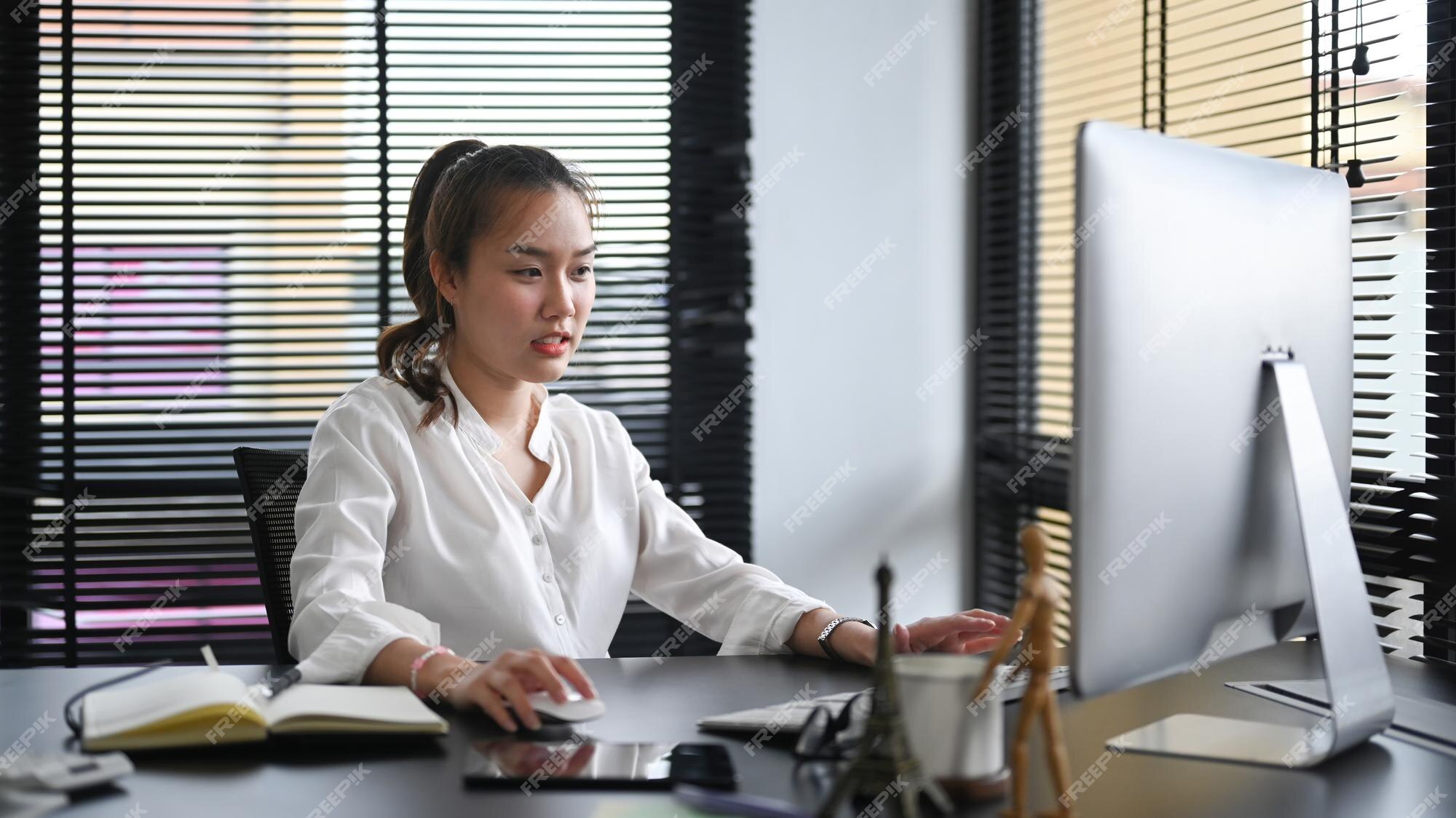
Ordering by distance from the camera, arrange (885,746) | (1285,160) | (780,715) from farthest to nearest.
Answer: (1285,160) → (780,715) → (885,746)

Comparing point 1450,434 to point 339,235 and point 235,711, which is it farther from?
point 339,235

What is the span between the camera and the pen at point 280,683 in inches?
48.8

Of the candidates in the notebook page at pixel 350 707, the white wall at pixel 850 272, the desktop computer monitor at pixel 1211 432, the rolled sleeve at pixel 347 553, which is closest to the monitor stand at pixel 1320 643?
the desktop computer monitor at pixel 1211 432

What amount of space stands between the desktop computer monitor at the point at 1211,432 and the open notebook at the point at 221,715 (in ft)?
2.16

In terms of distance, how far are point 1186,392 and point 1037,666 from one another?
0.26 metres

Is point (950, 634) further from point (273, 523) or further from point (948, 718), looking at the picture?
point (273, 523)

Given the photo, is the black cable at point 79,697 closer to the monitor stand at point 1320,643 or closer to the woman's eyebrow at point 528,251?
the woman's eyebrow at point 528,251

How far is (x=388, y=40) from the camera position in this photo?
278cm

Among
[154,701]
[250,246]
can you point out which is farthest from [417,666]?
[250,246]

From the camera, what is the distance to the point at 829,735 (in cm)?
109

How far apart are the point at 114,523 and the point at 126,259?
0.62m

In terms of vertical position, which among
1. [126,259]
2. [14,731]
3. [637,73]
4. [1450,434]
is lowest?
[14,731]

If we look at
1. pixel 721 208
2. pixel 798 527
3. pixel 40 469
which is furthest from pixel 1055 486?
pixel 40 469

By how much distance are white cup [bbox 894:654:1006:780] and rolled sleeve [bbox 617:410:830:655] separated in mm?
615
